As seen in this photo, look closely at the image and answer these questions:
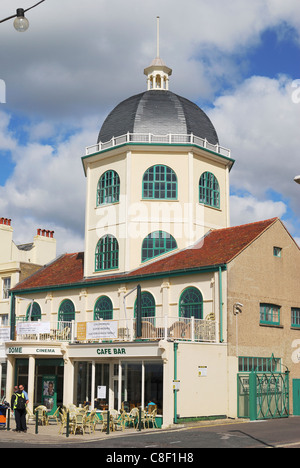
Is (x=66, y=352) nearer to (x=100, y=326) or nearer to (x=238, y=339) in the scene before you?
(x=100, y=326)

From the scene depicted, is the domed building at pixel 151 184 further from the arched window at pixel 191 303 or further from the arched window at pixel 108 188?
the arched window at pixel 191 303

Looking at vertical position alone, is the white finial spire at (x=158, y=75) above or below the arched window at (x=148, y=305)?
above

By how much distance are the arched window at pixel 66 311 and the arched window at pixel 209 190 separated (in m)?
8.65

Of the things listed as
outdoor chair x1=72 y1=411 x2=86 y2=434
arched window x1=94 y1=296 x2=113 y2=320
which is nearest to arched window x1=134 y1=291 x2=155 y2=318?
arched window x1=94 y1=296 x2=113 y2=320

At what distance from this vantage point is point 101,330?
24.8m

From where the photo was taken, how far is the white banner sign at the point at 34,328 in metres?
26.5

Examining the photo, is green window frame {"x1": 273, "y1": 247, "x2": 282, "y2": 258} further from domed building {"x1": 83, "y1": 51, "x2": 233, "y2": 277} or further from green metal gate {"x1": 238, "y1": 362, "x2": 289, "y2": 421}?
green metal gate {"x1": 238, "y1": 362, "x2": 289, "y2": 421}

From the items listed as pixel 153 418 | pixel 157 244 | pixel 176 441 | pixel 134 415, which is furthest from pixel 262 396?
pixel 157 244

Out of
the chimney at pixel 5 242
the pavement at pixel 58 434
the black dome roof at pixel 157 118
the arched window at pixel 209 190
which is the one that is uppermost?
the black dome roof at pixel 157 118

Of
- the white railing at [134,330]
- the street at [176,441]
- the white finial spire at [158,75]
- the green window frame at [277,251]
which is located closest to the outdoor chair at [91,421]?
the street at [176,441]

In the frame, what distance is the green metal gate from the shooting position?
79.2ft

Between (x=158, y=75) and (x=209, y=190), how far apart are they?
26.6 feet

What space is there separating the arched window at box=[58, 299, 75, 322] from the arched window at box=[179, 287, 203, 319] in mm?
7124
